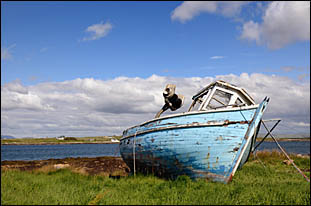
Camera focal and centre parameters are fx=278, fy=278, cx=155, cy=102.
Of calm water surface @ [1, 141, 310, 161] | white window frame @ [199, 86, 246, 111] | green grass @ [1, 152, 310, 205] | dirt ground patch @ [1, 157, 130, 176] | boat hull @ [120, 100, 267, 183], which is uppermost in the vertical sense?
white window frame @ [199, 86, 246, 111]

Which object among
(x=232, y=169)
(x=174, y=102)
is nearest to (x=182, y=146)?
(x=232, y=169)

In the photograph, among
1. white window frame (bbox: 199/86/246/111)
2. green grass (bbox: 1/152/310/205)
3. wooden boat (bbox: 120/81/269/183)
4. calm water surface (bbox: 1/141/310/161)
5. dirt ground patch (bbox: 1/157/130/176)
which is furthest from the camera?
calm water surface (bbox: 1/141/310/161)

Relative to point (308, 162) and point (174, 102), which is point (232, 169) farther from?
point (308, 162)

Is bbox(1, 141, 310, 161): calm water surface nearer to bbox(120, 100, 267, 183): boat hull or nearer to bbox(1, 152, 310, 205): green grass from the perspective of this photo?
bbox(120, 100, 267, 183): boat hull

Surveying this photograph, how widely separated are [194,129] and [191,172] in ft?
5.25

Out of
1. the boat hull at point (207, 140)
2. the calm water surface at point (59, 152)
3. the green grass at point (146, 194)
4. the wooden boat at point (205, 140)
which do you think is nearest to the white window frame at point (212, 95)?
the wooden boat at point (205, 140)

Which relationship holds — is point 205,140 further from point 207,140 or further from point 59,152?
point 59,152

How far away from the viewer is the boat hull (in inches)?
359

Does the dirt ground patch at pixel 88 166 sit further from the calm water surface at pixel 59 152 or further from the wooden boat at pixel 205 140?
the wooden boat at pixel 205 140

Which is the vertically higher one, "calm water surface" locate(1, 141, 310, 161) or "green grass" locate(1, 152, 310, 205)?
"green grass" locate(1, 152, 310, 205)

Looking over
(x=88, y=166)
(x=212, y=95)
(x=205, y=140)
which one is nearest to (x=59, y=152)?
(x=88, y=166)

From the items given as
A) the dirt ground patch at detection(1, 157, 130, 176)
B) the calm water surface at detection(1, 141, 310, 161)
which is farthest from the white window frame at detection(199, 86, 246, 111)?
the calm water surface at detection(1, 141, 310, 161)

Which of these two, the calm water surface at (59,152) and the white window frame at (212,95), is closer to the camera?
the white window frame at (212,95)

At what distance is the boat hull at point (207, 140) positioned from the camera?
9109 mm
